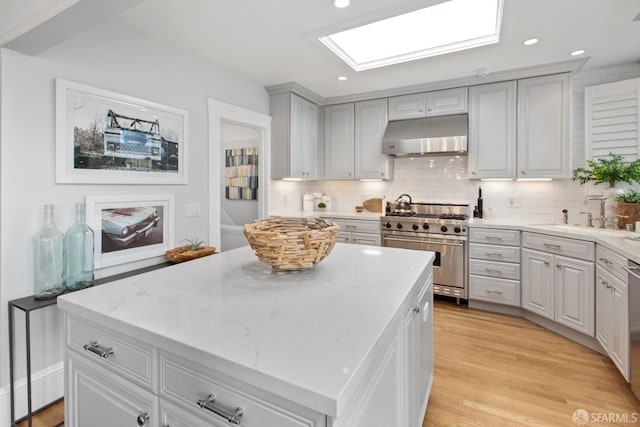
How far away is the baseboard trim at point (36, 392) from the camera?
1893 millimetres

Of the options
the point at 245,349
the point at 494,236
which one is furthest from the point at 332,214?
the point at 245,349

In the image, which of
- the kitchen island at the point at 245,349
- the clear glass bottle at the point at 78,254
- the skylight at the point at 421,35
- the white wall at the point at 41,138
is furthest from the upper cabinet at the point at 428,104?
the clear glass bottle at the point at 78,254

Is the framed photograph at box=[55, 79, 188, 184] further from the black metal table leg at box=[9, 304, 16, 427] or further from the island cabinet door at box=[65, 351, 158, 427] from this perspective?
the island cabinet door at box=[65, 351, 158, 427]

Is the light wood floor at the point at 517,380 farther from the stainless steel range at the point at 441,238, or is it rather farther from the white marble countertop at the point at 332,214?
the white marble countertop at the point at 332,214

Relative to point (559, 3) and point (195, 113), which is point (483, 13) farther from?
point (195, 113)

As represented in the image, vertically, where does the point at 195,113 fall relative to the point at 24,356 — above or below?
above

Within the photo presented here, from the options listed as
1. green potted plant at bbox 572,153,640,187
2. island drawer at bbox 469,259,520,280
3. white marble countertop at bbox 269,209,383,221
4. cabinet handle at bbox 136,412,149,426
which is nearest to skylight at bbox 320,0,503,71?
green potted plant at bbox 572,153,640,187

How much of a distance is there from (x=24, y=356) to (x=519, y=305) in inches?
Answer: 157

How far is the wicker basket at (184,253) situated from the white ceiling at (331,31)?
1.73 meters

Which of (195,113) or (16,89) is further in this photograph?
(195,113)

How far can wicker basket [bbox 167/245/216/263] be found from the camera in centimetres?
265

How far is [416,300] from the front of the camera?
1.44 meters


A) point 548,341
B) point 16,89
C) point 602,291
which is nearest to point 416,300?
point 602,291

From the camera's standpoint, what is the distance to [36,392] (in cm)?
201
